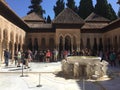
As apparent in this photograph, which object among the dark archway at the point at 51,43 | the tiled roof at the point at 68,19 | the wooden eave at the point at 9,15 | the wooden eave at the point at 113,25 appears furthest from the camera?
the dark archway at the point at 51,43

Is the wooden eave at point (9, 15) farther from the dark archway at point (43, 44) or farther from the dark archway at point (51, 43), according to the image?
the dark archway at point (51, 43)

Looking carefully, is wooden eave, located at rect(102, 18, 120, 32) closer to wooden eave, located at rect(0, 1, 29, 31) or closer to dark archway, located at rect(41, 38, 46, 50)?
dark archway, located at rect(41, 38, 46, 50)

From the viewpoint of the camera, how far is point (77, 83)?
12.2 metres

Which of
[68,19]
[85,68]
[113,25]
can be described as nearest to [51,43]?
[68,19]

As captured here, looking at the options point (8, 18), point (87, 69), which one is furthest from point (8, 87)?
point (8, 18)

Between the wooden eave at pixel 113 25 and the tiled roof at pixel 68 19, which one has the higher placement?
the tiled roof at pixel 68 19

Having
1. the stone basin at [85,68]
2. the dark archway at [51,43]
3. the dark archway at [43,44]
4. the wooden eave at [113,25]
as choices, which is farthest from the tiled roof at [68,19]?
the stone basin at [85,68]

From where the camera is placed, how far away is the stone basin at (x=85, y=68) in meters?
14.1

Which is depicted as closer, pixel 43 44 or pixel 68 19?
pixel 68 19

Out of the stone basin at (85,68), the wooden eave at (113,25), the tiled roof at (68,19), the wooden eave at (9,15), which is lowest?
the stone basin at (85,68)

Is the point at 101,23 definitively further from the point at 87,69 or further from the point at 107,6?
the point at 87,69

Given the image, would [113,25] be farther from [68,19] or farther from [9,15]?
[9,15]

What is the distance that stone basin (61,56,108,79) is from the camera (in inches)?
554

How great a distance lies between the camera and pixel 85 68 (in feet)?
47.0
